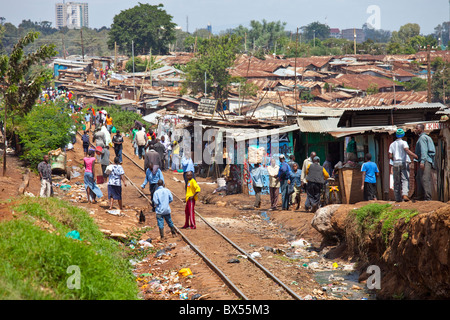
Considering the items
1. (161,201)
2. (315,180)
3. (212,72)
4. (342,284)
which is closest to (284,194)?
(315,180)

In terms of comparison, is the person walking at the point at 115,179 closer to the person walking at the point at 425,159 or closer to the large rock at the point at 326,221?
the large rock at the point at 326,221

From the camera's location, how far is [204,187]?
2280 centimetres

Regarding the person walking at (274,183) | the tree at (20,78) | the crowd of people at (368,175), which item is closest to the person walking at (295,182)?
the crowd of people at (368,175)

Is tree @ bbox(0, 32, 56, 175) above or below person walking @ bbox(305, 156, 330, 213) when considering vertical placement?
above

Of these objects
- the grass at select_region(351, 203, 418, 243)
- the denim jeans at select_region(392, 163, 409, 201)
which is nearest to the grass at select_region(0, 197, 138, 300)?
the grass at select_region(351, 203, 418, 243)

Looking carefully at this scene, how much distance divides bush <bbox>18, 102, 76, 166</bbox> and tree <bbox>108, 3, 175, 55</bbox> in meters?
77.5

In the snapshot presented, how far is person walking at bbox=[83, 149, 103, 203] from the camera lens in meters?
15.4

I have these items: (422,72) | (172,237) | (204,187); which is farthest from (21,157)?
(422,72)

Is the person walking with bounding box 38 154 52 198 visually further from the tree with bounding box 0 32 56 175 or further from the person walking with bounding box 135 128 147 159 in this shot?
the person walking with bounding box 135 128 147 159

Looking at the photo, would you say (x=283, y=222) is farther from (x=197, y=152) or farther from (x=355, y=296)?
(x=197, y=152)

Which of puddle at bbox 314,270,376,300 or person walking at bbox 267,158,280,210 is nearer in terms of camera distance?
puddle at bbox 314,270,376,300

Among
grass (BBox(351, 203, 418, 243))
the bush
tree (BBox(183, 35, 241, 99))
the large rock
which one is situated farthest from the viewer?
tree (BBox(183, 35, 241, 99))

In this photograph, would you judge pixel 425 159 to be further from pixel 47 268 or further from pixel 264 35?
pixel 264 35

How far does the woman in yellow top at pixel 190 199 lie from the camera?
13.7 m
